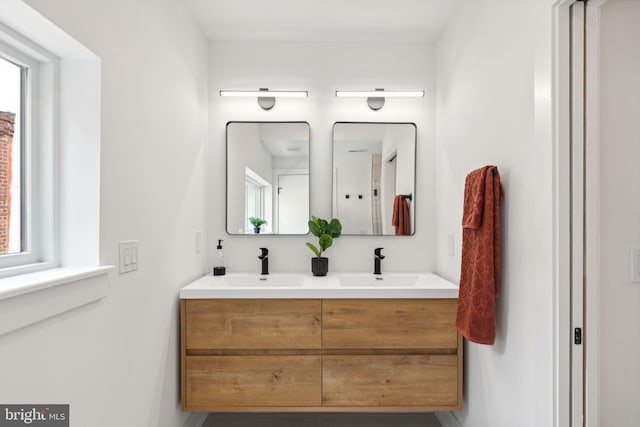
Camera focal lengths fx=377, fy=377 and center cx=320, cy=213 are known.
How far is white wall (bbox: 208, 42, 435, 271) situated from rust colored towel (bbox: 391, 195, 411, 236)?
0.19 ft

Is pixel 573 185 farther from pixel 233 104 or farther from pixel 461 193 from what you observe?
pixel 233 104

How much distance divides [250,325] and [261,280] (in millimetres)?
476

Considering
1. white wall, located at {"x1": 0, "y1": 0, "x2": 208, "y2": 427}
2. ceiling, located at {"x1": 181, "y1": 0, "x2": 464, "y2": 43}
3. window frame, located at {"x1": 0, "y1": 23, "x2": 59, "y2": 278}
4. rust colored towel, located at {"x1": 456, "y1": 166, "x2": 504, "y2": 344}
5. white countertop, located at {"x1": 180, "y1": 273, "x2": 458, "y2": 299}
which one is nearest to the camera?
white wall, located at {"x1": 0, "y1": 0, "x2": 208, "y2": 427}

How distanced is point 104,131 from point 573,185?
5.26 ft

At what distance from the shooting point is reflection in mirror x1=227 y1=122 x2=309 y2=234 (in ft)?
8.29

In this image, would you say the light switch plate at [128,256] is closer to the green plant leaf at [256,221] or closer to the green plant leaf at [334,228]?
the green plant leaf at [256,221]

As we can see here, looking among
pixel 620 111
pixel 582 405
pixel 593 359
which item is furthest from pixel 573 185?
pixel 582 405

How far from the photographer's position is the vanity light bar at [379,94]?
2.45 metres

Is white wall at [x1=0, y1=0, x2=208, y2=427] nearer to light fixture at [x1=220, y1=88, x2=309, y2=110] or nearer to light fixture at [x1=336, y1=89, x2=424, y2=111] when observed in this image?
light fixture at [x1=220, y1=88, x2=309, y2=110]

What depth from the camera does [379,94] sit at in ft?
8.13

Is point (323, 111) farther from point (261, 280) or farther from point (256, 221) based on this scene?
point (261, 280)

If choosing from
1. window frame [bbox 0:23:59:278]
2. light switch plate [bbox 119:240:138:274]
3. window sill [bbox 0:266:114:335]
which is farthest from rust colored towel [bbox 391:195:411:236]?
window frame [bbox 0:23:59:278]

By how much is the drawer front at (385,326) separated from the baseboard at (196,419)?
3.03 feet

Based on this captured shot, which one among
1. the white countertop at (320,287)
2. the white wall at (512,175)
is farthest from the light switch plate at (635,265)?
the white countertop at (320,287)
